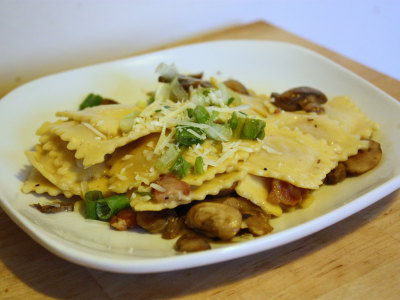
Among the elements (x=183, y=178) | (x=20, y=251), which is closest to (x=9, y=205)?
(x=20, y=251)

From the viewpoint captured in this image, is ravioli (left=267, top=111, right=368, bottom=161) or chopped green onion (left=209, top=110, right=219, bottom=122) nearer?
chopped green onion (left=209, top=110, right=219, bottom=122)

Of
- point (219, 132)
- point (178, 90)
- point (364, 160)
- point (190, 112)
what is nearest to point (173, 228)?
point (219, 132)

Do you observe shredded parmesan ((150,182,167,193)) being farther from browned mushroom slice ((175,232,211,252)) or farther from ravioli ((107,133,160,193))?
browned mushroom slice ((175,232,211,252))

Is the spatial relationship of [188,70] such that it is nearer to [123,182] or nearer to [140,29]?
[140,29]

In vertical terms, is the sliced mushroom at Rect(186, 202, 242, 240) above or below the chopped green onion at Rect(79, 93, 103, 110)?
above

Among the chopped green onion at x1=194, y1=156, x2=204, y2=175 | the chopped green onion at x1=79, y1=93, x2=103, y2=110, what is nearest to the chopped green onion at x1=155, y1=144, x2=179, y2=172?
the chopped green onion at x1=194, y1=156, x2=204, y2=175

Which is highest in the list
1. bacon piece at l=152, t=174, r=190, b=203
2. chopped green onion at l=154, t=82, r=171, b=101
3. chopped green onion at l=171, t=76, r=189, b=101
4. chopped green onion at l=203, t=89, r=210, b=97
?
chopped green onion at l=203, t=89, r=210, b=97

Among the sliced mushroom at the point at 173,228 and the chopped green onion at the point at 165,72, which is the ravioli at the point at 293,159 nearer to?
the sliced mushroom at the point at 173,228
